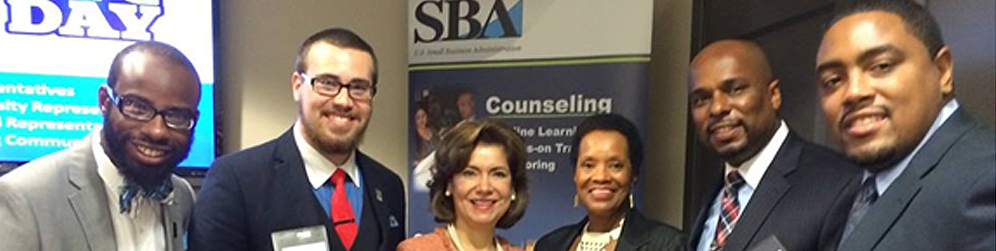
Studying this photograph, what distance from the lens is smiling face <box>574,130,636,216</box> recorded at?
2225 mm

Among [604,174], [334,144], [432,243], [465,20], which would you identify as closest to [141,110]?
[334,144]

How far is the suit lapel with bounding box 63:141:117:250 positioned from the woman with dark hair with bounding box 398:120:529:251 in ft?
2.71

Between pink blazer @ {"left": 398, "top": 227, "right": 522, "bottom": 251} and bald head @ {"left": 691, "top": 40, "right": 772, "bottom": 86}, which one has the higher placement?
bald head @ {"left": 691, "top": 40, "right": 772, "bottom": 86}

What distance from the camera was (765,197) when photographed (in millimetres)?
1943

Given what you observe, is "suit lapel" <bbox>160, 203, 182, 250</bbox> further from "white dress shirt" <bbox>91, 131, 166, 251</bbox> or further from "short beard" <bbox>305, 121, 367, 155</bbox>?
"short beard" <bbox>305, 121, 367, 155</bbox>

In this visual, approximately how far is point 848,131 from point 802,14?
1347mm

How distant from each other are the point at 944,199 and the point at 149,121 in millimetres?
1820

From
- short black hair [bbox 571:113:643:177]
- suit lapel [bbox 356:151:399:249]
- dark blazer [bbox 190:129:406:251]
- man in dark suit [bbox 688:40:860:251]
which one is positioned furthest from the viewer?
short black hair [bbox 571:113:643:177]

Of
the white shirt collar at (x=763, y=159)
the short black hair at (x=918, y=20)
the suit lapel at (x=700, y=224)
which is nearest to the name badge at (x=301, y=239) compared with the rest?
the suit lapel at (x=700, y=224)

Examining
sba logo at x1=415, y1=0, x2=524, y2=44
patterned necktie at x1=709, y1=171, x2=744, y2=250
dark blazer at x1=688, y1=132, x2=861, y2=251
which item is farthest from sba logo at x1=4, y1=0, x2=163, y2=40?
dark blazer at x1=688, y1=132, x2=861, y2=251

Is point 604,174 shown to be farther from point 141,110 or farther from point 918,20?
point 141,110

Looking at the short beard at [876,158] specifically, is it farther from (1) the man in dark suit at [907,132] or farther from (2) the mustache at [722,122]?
(2) the mustache at [722,122]

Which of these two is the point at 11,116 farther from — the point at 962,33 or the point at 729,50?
the point at 962,33

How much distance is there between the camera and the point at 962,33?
150 cm
